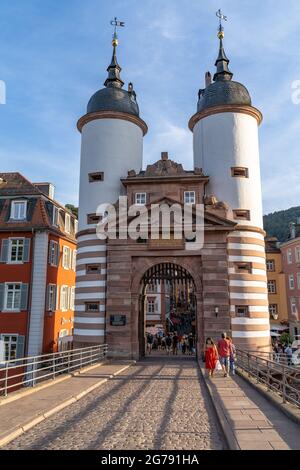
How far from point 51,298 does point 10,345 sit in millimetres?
4073

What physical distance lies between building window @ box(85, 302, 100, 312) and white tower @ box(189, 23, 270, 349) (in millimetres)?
7929

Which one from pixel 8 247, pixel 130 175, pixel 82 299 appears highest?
pixel 130 175

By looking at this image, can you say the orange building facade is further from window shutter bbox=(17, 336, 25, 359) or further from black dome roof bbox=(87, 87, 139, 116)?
black dome roof bbox=(87, 87, 139, 116)

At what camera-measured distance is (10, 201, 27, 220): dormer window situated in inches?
1122

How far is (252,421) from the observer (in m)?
8.85

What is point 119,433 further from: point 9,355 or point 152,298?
point 152,298

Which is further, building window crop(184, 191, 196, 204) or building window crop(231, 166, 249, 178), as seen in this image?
building window crop(231, 166, 249, 178)

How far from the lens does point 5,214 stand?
28688mm

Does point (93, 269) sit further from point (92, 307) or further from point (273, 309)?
point (273, 309)

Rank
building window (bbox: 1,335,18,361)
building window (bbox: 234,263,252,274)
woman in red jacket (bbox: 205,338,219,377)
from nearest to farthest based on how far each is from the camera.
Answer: woman in red jacket (bbox: 205,338,219,377)
building window (bbox: 234,263,252,274)
building window (bbox: 1,335,18,361)

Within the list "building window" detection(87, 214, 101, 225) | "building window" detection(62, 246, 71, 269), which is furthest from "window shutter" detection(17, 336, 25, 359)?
"building window" detection(87, 214, 101, 225)

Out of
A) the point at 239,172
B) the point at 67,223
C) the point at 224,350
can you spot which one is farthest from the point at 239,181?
the point at 67,223
